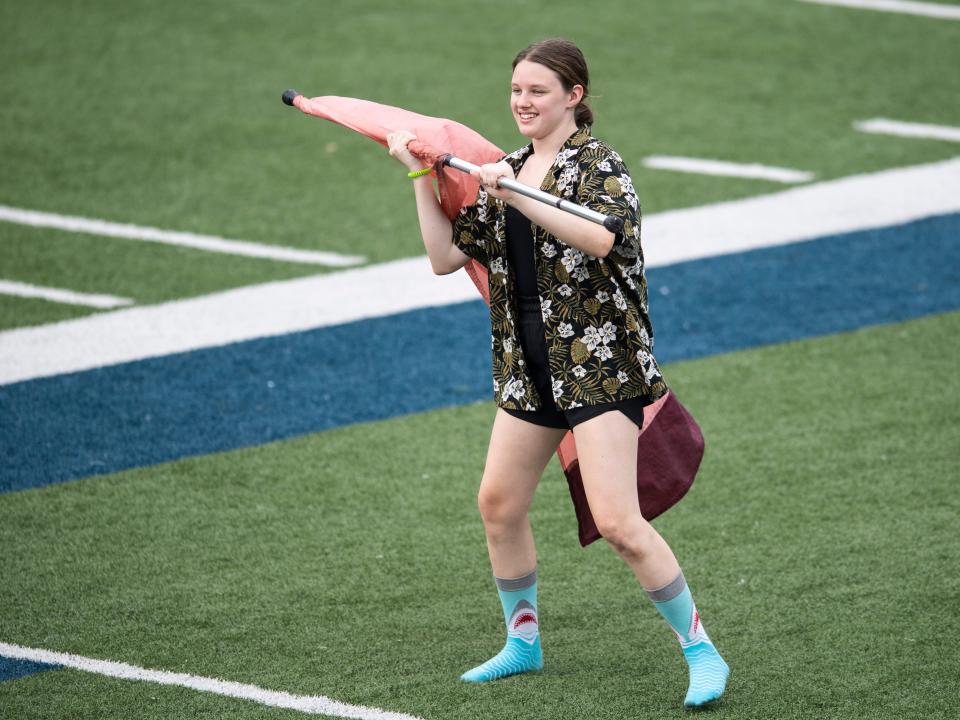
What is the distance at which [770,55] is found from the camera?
13070 mm

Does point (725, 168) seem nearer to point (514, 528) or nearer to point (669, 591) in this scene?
point (514, 528)

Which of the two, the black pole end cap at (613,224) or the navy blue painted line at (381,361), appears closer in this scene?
the black pole end cap at (613,224)

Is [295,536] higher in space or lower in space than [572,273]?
lower

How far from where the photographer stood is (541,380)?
179 inches

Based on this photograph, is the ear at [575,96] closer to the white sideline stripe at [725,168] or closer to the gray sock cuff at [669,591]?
the gray sock cuff at [669,591]

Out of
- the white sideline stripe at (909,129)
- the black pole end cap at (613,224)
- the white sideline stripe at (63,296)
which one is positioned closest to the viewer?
the black pole end cap at (613,224)

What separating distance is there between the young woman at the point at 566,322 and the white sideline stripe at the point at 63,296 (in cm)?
429

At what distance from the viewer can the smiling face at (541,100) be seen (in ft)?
14.4

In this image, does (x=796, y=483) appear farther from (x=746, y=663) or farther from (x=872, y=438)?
(x=746, y=663)

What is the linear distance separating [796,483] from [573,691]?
2.00m

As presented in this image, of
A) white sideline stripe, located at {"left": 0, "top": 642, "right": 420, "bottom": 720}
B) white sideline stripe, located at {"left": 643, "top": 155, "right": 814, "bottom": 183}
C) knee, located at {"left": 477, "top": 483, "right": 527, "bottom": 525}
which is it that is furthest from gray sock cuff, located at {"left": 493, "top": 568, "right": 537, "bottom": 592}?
white sideline stripe, located at {"left": 643, "top": 155, "right": 814, "bottom": 183}

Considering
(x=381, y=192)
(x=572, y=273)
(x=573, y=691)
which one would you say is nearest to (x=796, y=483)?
(x=573, y=691)

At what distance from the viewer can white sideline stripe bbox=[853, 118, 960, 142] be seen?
1111cm

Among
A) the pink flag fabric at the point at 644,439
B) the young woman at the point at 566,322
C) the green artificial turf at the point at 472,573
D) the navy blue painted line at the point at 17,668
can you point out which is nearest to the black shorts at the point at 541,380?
the young woman at the point at 566,322
